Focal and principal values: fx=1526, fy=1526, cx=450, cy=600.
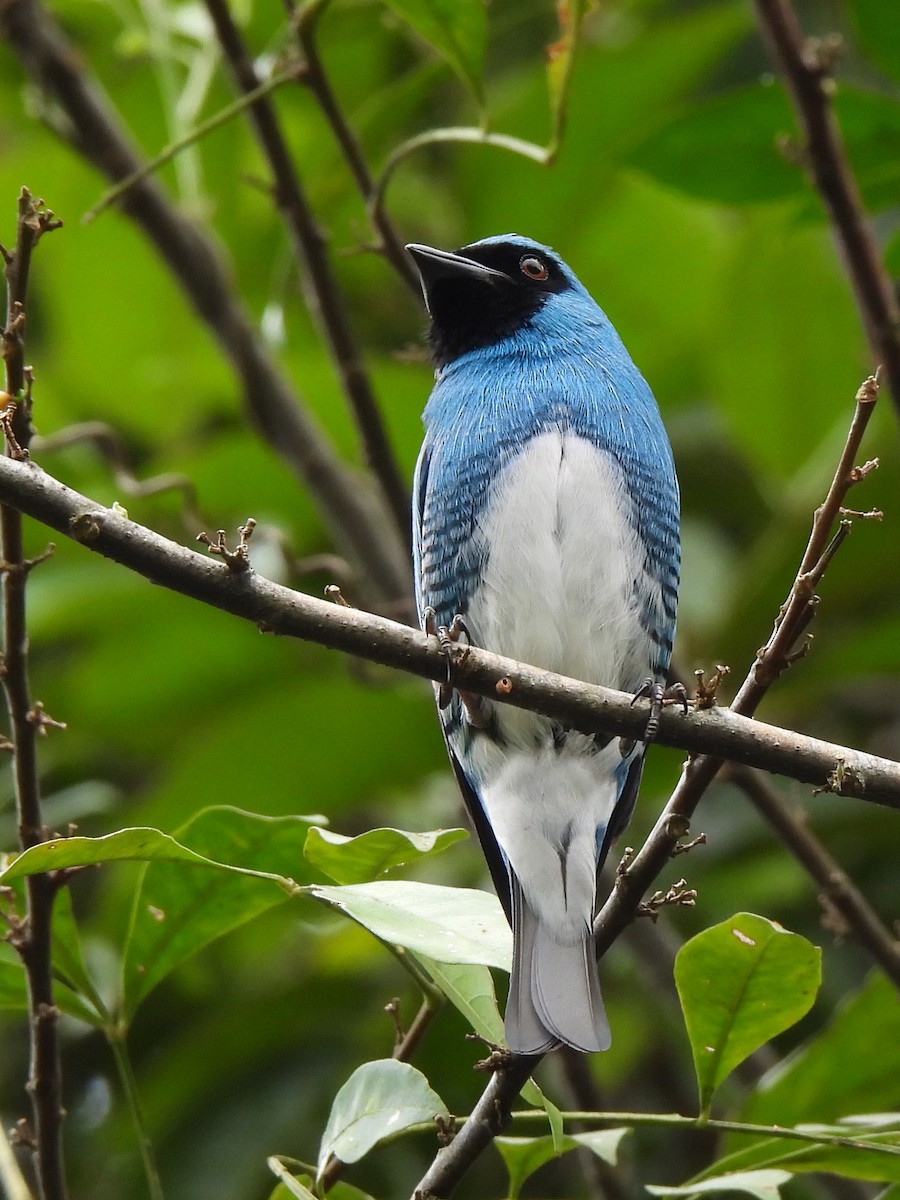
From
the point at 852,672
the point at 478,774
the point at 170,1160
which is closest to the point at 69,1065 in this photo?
the point at 170,1160

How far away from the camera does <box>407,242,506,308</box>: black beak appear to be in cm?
374

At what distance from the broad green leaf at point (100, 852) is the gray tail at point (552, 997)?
1.66ft

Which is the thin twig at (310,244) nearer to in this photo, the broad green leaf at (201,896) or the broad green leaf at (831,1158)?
the broad green leaf at (201,896)

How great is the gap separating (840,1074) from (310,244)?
2.13m

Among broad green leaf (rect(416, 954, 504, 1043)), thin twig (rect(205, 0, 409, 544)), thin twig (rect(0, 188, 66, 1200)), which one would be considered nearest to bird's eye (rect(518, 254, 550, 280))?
thin twig (rect(205, 0, 409, 544))

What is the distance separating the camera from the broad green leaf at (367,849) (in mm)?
2139

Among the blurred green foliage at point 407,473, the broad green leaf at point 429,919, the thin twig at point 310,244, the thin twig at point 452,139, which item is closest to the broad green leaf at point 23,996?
the broad green leaf at point 429,919

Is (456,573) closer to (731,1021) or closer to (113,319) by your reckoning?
(731,1021)

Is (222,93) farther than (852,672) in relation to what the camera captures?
Yes

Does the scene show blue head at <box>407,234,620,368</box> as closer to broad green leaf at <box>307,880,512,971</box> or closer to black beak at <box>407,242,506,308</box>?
black beak at <box>407,242,506,308</box>

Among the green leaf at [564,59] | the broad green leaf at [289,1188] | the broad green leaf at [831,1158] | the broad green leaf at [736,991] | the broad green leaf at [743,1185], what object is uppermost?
the green leaf at [564,59]

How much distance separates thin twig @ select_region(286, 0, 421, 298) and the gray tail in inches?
61.7

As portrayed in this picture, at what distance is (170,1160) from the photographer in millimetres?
4211

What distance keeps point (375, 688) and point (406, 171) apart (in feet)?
7.11
